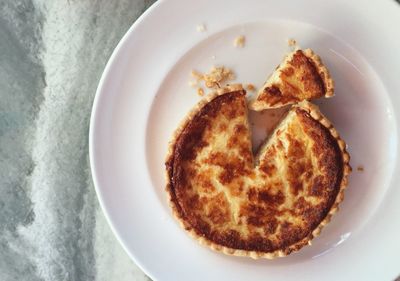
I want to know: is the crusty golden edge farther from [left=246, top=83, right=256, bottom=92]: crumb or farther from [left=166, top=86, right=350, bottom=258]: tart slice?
[left=246, top=83, right=256, bottom=92]: crumb

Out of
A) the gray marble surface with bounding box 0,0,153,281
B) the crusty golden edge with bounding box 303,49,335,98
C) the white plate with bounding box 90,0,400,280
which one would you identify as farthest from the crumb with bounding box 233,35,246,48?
the gray marble surface with bounding box 0,0,153,281

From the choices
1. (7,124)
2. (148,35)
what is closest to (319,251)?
(148,35)

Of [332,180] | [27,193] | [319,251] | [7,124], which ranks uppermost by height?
[7,124]

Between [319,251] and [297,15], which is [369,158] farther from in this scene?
[297,15]

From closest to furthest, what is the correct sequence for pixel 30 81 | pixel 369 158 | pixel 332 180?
pixel 332 180 → pixel 369 158 → pixel 30 81

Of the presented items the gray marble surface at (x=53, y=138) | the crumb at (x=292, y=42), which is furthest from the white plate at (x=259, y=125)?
the gray marble surface at (x=53, y=138)

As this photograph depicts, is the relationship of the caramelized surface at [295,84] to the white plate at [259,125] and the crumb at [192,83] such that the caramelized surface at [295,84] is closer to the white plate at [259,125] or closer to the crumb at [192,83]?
the white plate at [259,125]
